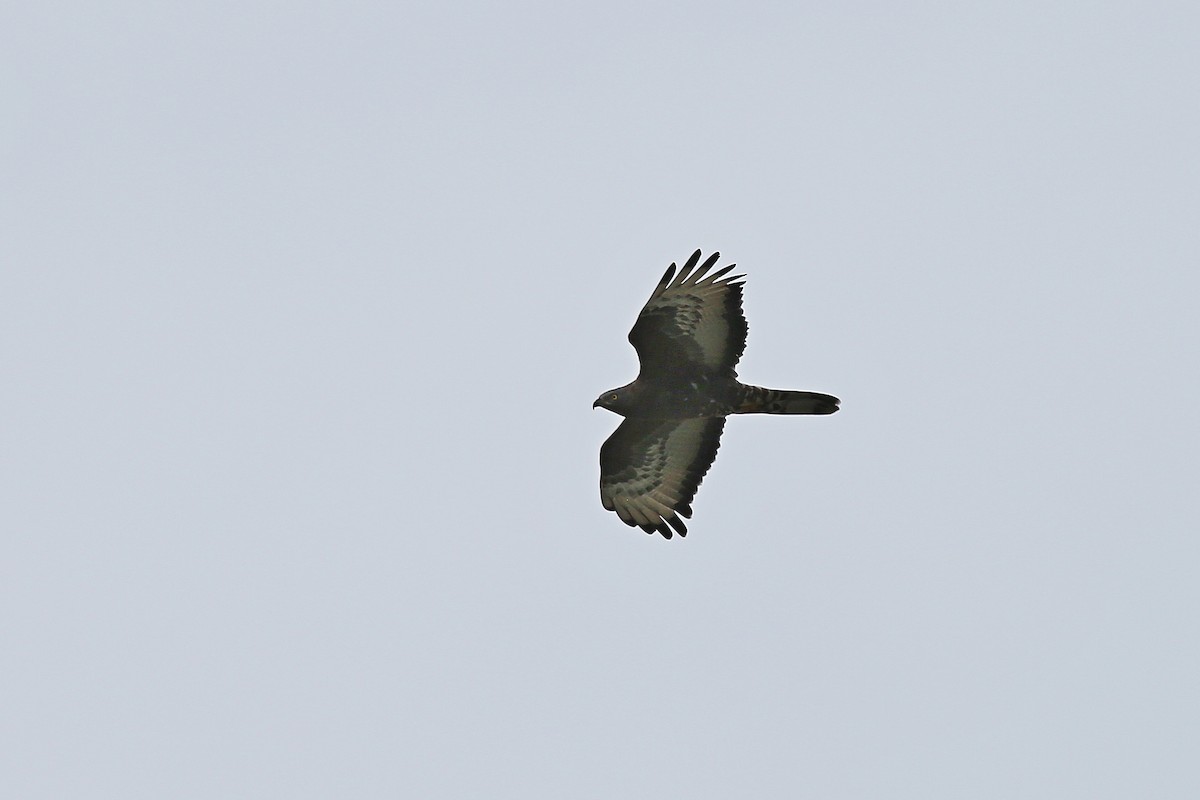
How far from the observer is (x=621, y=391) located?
2448cm

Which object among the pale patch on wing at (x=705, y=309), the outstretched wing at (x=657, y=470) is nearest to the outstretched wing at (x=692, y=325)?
the pale patch on wing at (x=705, y=309)

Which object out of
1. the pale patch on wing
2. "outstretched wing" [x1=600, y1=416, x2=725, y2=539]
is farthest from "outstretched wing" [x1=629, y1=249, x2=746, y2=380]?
"outstretched wing" [x1=600, y1=416, x2=725, y2=539]

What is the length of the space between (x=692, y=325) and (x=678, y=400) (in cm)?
118

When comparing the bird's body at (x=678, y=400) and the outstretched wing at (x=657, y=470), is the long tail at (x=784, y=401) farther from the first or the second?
the outstretched wing at (x=657, y=470)

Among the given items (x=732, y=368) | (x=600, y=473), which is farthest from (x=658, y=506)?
(x=732, y=368)

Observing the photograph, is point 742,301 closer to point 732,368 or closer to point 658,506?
point 732,368

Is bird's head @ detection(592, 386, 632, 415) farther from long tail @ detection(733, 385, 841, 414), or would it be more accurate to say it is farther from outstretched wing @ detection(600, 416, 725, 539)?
long tail @ detection(733, 385, 841, 414)

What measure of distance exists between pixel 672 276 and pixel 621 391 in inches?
76.8

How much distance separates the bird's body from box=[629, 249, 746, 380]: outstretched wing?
13mm

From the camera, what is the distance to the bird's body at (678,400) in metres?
23.6

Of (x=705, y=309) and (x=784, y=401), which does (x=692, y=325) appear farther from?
(x=784, y=401)

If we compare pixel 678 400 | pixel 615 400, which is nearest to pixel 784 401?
pixel 678 400

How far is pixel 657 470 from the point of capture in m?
25.4

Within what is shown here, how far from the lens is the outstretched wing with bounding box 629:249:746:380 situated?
77.0 ft
